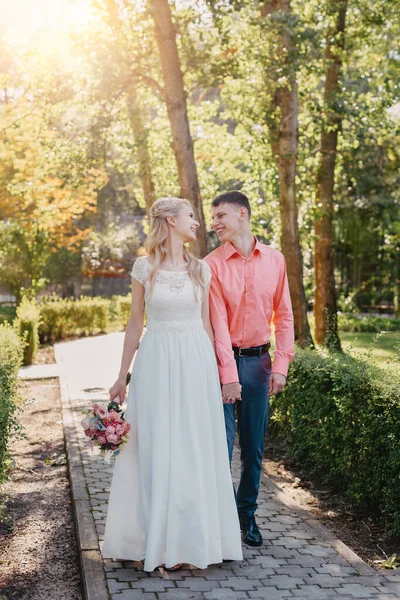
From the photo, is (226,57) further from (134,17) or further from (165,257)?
(165,257)

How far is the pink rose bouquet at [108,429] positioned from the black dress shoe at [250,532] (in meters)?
1.21

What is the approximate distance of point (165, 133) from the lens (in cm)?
1844

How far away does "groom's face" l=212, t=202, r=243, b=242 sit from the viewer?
5242 mm

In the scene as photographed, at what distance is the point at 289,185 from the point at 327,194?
3051 millimetres

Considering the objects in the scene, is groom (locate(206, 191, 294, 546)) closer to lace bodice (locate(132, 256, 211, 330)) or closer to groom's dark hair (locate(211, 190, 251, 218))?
groom's dark hair (locate(211, 190, 251, 218))

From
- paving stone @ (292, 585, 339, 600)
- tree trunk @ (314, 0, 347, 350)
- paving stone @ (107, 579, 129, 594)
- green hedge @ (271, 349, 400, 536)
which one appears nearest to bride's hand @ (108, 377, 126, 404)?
Result: paving stone @ (107, 579, 129, 594)

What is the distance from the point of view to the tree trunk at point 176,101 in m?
11.8

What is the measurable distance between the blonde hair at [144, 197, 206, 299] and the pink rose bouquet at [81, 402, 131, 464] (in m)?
0.76

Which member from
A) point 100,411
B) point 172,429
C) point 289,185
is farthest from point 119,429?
point 289,185

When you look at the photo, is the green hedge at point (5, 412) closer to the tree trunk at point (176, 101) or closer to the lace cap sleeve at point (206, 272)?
the lace cap sleeve at point (206, 272)

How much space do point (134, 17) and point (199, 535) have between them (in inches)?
496

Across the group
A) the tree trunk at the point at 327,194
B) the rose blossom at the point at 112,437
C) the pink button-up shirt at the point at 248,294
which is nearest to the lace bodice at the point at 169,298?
the pink button-up shirt at the point at 248,294

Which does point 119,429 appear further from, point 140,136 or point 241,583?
point 140,136

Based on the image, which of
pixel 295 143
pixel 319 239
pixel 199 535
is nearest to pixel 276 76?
pixel 295 143
